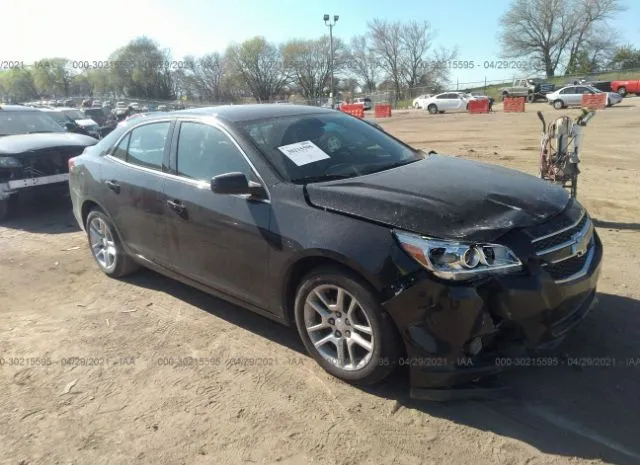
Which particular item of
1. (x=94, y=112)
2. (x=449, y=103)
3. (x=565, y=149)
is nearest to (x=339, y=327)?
(x=565, y=149)

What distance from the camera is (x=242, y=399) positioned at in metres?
3.16

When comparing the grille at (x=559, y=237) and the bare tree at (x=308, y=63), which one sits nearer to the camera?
the grille at (x=559, y=237)

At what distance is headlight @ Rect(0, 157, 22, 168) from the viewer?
761 centimetres

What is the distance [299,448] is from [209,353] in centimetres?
125

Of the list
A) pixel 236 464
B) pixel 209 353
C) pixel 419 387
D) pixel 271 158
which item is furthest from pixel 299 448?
pixel 271 158

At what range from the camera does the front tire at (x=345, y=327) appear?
114 inches

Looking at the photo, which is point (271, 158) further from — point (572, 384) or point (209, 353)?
point (572, 384)

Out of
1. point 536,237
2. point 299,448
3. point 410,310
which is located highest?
point 536,237

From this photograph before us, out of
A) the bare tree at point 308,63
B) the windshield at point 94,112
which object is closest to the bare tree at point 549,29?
the bare tree at point 308,63

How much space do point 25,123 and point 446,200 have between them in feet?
29.1

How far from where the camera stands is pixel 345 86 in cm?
9188

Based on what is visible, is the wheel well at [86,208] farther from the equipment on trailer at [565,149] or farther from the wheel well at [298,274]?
the equipment on trailer at [565,149]

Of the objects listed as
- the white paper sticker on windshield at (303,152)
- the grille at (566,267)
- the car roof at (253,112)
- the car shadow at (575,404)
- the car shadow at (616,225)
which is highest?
the car roof at (253,112)

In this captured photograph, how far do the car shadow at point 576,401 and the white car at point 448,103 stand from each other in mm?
39604
